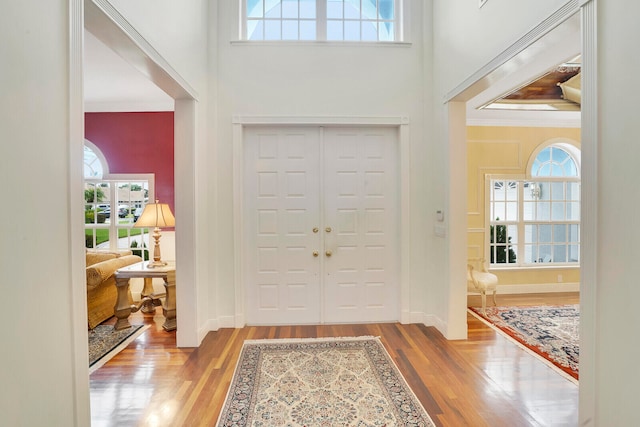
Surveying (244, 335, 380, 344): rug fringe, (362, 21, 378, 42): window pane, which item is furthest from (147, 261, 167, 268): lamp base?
(362, 21, 378, 42): window pane

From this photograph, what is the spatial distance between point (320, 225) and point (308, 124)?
46.3 inches

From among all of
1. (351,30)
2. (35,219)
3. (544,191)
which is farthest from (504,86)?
(35,219)

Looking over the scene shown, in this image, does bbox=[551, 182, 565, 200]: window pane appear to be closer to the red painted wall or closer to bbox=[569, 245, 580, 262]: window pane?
bbox=[569, 245, 580, 262]: window pane

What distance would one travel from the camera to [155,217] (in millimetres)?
3650

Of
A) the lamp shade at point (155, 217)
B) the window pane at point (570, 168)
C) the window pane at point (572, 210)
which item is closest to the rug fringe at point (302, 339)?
the lamp shade at point (155, 217)

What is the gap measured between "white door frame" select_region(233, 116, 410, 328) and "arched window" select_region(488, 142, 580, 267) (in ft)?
7.04

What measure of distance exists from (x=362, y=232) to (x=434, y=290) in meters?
1.04

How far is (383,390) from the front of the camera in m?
2.36

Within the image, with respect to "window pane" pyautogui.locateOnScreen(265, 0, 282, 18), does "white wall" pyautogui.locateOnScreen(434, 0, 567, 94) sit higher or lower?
lower

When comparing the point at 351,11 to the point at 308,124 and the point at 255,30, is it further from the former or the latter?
the point at 308,124

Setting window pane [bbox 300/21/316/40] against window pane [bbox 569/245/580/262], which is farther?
window pane [bbox 569/245/580/262]

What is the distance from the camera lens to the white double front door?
12.0 ft

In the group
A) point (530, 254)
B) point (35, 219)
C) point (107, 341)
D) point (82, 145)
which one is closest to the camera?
point (35, 219)

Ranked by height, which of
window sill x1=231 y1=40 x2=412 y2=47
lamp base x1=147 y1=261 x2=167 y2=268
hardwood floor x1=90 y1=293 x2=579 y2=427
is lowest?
hardwood floor x1=90 y1=293 x2=579 y2=427
